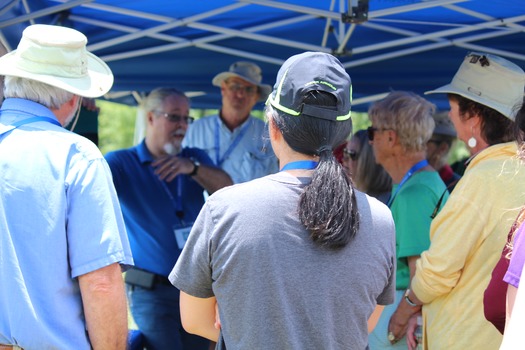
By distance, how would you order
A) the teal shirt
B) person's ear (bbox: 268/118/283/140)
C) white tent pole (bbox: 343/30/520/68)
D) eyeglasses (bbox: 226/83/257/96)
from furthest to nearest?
eyeglasses (bbox: 226/83/257/96), white tent pole (bbox: 343/30/520/68), the teal shirt, person's ear (bbox: 268/118/283/140)

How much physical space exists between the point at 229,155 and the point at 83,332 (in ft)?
11.1

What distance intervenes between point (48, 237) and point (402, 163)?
2.24 metres

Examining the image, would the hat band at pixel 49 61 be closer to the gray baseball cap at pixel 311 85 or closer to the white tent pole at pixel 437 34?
the gray baseball cap at pixel 311 85

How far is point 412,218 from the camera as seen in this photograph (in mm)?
3576

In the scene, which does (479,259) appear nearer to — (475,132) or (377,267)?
(475,132)

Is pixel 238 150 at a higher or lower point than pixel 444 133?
lower

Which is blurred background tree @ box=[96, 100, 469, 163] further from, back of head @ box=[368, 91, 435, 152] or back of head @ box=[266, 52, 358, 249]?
back of head @ box=[266, 52, 358, 249]

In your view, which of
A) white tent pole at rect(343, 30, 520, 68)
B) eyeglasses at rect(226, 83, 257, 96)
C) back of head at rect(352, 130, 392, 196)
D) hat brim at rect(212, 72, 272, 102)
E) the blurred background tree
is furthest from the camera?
the blurred background tree

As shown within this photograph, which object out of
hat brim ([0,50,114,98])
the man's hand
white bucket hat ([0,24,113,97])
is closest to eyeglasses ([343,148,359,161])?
the man's hand

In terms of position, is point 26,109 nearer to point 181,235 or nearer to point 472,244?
point 472,244

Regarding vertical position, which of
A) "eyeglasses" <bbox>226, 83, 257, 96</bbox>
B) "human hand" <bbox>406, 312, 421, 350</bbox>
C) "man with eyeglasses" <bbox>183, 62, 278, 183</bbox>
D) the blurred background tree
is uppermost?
"eyeglasses" <bbox>226, 83, 257, 96</bbox>

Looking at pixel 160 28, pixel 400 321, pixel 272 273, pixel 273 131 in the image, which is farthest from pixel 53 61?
pixel 160 28

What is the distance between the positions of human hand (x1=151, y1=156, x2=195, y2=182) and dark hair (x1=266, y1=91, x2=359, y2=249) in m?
2.47

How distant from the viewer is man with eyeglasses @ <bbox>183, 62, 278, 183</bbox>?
562cm
